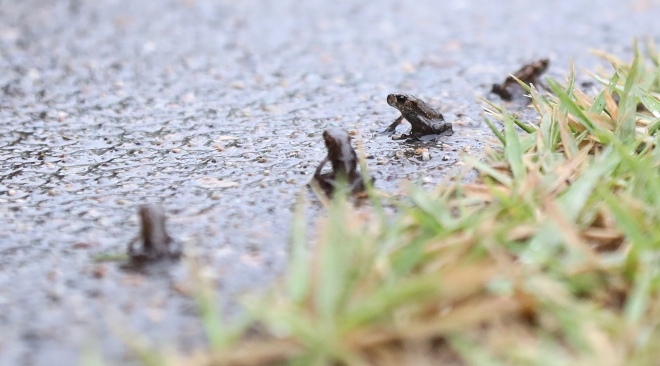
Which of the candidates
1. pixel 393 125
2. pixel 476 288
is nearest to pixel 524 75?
pixel 393 125

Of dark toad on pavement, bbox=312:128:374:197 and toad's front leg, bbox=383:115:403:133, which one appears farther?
toad's front leg, bbox=383:115:403:133

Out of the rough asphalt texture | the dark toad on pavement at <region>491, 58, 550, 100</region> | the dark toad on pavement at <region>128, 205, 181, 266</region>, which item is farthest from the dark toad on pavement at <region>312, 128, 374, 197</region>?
the dark toad on pavement at <region>491, 58, 550, 100</region>

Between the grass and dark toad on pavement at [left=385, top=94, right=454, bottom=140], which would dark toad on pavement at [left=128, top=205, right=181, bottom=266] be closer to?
the grass

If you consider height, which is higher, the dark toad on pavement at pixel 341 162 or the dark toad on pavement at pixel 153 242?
the dark toad on pavement at pixel 341 162

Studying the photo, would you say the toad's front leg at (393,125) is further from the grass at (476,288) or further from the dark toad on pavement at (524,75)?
the grass at (476,288)

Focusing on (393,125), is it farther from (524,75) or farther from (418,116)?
(524,75)

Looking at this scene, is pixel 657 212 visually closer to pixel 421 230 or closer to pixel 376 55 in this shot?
pixel 421 230

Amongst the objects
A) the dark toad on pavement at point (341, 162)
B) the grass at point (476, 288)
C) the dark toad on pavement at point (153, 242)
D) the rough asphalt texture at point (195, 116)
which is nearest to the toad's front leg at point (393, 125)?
the rough asphalt texture at point (195, 116)

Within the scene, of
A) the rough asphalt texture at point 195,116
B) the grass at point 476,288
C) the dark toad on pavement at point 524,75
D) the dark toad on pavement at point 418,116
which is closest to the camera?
the grass at point 476,288
